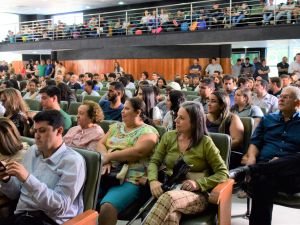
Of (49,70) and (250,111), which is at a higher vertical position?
(49,70)

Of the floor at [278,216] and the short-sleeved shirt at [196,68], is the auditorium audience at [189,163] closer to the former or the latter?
the floor at [278,216]

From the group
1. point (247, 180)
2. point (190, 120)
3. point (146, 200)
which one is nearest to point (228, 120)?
point (247, 180)

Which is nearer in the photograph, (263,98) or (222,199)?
(222,199)

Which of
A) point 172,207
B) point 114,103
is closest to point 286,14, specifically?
point 114,103

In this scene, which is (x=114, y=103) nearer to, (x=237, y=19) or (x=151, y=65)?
(x=237, y=19)

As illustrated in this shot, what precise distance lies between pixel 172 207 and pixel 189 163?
0.39 m

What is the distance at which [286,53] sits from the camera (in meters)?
15.9

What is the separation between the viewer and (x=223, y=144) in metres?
2.80

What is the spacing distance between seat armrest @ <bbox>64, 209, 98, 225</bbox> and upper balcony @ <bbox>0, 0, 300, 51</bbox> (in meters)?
8.82

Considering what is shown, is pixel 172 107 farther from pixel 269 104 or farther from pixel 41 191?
pixel 41 191

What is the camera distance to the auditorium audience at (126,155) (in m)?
2.53

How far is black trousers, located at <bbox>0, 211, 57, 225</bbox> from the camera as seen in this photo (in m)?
2.05

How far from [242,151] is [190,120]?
1024mm

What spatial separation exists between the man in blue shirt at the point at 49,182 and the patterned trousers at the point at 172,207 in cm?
43
